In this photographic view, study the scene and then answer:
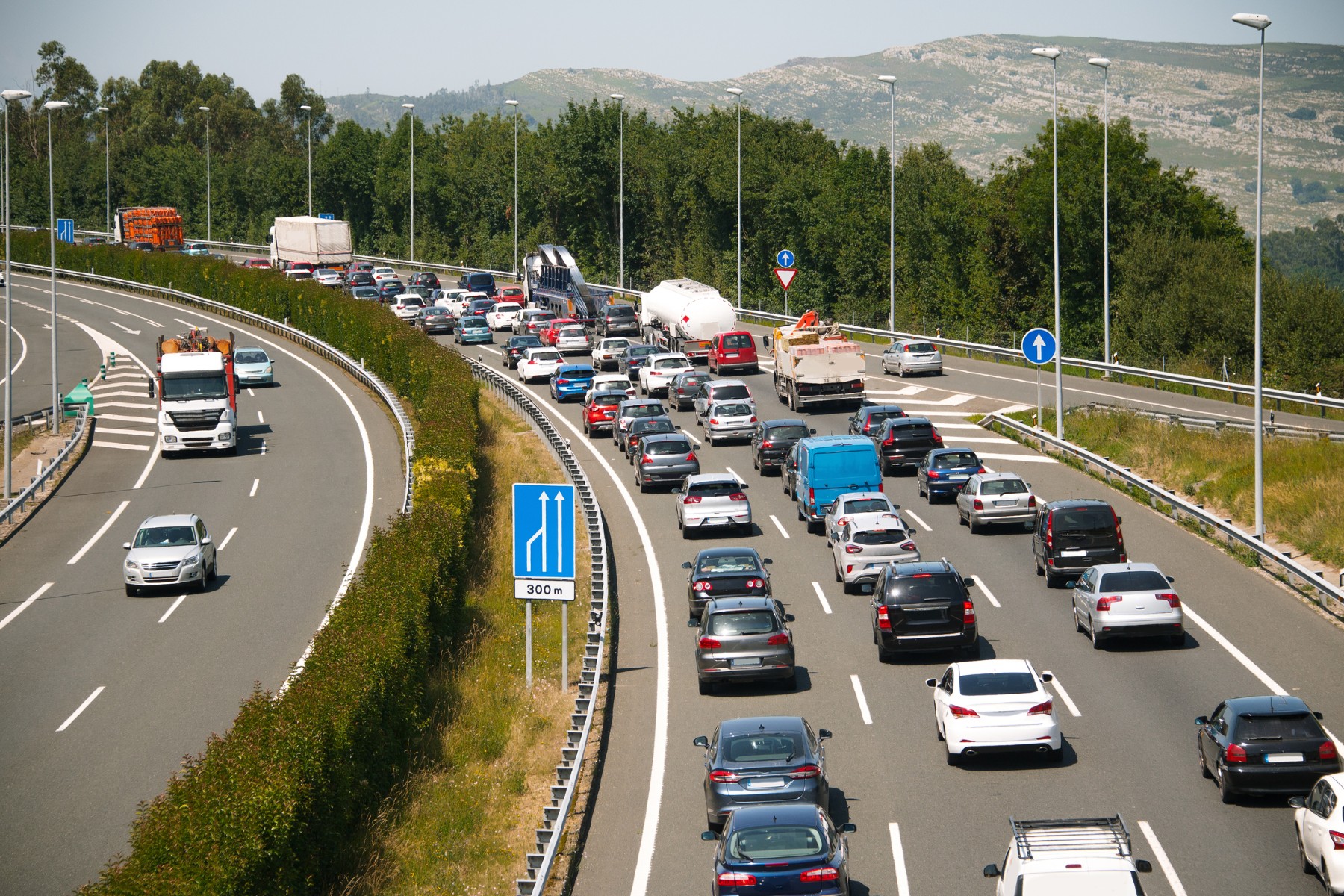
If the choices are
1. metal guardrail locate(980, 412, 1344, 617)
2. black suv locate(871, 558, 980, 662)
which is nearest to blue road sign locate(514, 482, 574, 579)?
black suv locate(871, 558, 980, 662)

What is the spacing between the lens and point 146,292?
312ft

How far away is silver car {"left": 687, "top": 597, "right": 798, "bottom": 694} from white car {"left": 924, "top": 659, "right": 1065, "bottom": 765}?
3.82 meters

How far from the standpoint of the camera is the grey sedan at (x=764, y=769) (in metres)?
17.0

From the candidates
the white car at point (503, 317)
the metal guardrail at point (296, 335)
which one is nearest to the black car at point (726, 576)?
the metal guardrail at point (296, 335)

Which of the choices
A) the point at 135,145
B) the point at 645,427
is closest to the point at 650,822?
the point at 645,427

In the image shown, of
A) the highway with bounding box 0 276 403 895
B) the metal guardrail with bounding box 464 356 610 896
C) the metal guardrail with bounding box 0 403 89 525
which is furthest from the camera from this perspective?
the metal guardrail with bounding box 0 403 89 525

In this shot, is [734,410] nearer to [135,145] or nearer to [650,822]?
[650,822]

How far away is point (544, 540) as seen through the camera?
23.1 metres

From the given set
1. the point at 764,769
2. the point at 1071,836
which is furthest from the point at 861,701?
the point at 1071,836

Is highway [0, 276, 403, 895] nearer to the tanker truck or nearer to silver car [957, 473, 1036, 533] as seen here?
the tanker truck

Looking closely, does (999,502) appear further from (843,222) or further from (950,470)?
(843,222)

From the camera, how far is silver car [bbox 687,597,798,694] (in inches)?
901

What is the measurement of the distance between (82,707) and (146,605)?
7416 millimetres

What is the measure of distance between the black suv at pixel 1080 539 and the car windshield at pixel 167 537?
733 inches
